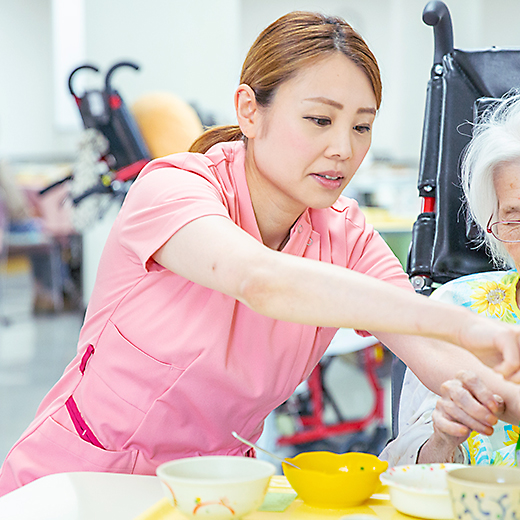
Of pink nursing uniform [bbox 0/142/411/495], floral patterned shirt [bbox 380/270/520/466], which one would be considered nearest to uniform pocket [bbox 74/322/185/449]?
pink nursing uniform [bbox 0/142/411/495]

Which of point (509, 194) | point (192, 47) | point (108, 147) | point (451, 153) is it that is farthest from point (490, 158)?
point (192, 47)

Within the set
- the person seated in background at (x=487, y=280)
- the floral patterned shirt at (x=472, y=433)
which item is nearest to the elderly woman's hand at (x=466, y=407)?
the person seated in background at (x=487, y=280)

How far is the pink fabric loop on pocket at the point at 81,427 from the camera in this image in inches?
45.0

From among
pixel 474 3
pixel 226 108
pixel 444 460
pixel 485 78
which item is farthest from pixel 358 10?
pixel 444 460

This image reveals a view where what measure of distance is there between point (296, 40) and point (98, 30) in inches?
165

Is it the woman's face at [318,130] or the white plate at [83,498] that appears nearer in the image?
the white plate at [83,498]

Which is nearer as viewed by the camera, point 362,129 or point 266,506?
point 266,506

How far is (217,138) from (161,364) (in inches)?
18.1

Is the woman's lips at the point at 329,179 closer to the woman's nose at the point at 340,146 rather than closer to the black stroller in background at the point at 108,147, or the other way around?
the woman's nose at the point at 340,146

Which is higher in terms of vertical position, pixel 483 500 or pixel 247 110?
pixel 247 110

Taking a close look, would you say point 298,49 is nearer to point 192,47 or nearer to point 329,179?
point 329,179

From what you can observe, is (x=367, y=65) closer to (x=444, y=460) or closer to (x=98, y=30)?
(x=444, y=460)

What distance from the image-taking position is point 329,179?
3.69 ft

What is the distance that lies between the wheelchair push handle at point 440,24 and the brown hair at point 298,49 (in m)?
0.43
